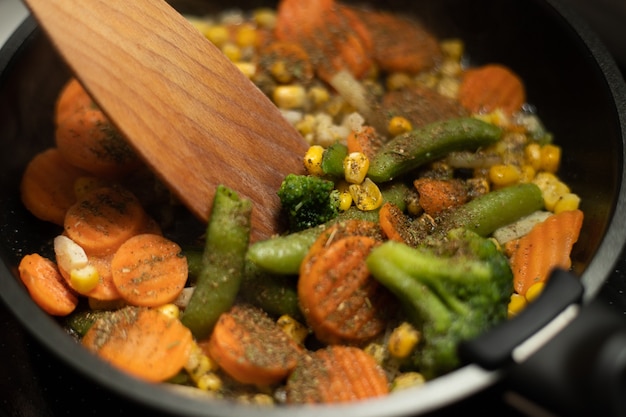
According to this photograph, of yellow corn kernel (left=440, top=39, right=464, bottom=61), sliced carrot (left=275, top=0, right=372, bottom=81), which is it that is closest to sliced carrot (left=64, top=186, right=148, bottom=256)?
sliced carrot (left=275, top=0, right=372, bottom=81)

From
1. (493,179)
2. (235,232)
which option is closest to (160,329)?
(235,232)

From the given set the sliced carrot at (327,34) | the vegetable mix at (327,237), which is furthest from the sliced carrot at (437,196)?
the sliced carrot at (327,34)

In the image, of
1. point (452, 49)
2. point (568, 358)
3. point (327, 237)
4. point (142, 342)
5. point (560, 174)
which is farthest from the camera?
point (452, 49)

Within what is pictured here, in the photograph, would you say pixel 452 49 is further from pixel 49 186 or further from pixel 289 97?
pixel 49 186

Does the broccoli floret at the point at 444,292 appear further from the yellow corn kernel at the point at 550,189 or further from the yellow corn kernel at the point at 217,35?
the yellow corn kernel at the point at 217,35

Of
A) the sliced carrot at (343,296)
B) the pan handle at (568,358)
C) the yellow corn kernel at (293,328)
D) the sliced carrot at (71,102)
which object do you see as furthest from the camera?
the sliced carrot at (71,102)

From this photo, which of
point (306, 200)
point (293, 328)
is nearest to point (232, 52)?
point (306, 200)
